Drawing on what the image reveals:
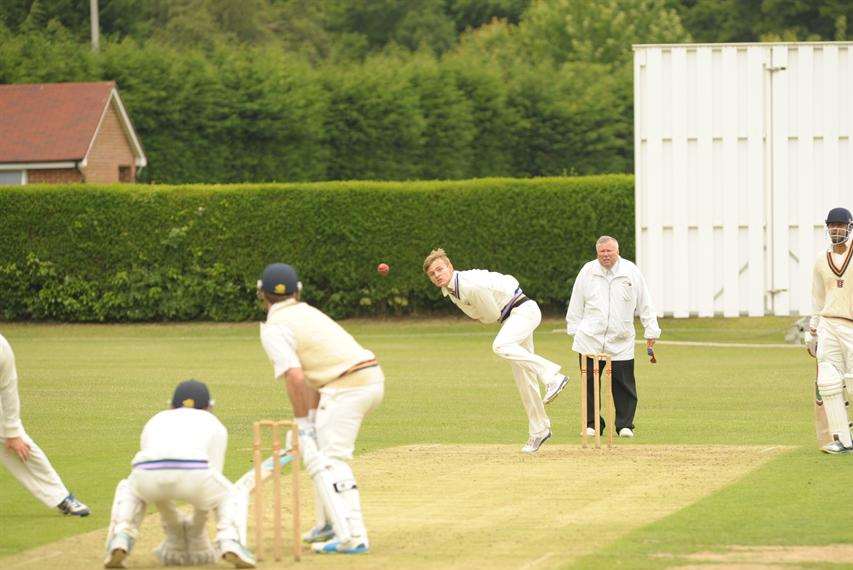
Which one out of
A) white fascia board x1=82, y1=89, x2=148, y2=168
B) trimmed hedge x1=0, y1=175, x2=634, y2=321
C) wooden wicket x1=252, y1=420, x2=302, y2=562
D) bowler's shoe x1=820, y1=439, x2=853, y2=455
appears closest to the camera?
wooden wicket x1=252, y1=420, x2=302, y2=562

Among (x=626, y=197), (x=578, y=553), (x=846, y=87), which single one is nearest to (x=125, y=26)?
(x=626, y=197)

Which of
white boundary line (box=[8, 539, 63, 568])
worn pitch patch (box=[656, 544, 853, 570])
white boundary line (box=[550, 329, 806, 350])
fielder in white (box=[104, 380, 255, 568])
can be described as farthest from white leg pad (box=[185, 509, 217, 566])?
white boundary line (box=[550, 329, 806, 350])

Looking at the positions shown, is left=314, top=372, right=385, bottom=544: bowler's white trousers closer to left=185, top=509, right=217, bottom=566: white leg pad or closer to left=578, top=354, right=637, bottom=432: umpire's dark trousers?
left=185, top=509, right=217, bottom=566: white leg pad

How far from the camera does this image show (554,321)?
35.0 metres

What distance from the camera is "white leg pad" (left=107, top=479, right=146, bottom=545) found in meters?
8.75

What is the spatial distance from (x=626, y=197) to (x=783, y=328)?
428cm

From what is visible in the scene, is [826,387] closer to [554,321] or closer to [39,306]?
[554,321]

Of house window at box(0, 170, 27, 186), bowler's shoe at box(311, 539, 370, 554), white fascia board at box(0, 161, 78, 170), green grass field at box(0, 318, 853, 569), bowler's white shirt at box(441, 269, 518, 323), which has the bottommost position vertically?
green grass field at box(0, 318, 853, 569)

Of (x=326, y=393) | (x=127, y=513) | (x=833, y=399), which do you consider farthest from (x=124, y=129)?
(x=127, y=513)

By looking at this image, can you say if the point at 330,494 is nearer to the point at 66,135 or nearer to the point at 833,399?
the point at 833,399

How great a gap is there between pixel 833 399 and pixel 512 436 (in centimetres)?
360

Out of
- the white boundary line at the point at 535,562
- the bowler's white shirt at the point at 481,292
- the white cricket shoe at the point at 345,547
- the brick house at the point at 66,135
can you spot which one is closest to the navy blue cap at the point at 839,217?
the bowler's white shirt at the point at 481,292

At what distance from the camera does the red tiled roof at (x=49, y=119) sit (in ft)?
136

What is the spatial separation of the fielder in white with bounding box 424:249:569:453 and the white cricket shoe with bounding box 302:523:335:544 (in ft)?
14.3
